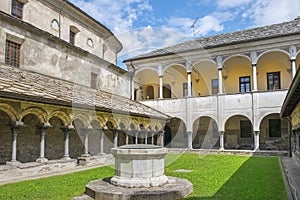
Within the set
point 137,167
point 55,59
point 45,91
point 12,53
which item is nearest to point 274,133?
point 55,59

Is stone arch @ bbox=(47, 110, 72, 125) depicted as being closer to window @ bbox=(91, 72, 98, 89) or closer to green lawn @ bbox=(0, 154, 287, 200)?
green lawn @ bbox=(0, 154, 287, 200)

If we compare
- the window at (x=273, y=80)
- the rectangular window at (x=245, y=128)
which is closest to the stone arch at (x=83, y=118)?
the rectangular window at (x=245, y=128)

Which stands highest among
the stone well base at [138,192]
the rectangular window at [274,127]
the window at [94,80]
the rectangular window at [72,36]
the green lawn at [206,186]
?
the rectangular window at [72,36]

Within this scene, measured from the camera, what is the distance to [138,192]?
7.11 m

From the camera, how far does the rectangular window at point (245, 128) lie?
23.7 m

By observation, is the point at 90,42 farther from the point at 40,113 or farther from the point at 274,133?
the point at 274,133

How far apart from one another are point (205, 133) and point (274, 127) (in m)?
5.55

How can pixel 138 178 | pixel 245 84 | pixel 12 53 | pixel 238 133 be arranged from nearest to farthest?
pixel 138 178, pixel 12 53, pixel 238 133, pixel 245 84

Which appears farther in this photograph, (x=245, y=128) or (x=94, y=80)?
(x=245, y=128)

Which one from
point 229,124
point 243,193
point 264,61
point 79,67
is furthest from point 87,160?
point 264,61

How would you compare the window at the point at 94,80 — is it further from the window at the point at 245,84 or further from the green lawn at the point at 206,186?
the window at the point at 245,84

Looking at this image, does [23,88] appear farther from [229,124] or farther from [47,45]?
[229,124]

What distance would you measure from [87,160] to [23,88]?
5.00 meters

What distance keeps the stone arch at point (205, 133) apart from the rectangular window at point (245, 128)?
2143mm
